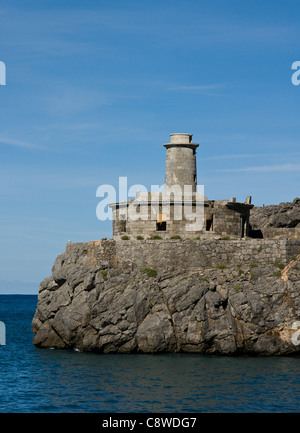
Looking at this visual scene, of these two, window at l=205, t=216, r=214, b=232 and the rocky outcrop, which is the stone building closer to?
window at l=205, t=216, r=214, b=232

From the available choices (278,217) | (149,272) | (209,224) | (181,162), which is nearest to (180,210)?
(209,224)

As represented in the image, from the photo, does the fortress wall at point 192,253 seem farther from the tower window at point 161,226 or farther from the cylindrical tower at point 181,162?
the cylindrical tower at point 181,162

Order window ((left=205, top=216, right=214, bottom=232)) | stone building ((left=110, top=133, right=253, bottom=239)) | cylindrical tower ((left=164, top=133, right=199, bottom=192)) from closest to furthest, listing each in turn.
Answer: stone building ((left=110, top=133, right=253, bottom=239)) < window ((left=205, top=216, right=214, bottom=232)) < cylindrical tower ((left=164, top=133, right=199, bottom=192))

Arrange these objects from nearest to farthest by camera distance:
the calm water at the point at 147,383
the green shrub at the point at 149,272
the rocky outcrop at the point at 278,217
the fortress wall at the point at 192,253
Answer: the calm water at the point at 147,383, the fortress wall at the point at 192,253, the green shrub at the point at 149,272, the rocky outcrop at the point at 278,217

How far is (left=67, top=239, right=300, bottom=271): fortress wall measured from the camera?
1877 inches

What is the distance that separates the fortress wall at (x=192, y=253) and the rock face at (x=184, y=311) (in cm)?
75

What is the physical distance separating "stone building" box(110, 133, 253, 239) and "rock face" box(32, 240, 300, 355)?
4.10m

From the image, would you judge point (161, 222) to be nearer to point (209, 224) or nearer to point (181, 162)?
point (209, 224)

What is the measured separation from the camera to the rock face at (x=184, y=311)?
43.9 m

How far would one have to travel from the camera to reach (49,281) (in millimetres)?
55125

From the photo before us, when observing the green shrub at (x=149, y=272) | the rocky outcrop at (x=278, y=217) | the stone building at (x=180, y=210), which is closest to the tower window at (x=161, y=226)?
the stone building at (x=180, y=210)

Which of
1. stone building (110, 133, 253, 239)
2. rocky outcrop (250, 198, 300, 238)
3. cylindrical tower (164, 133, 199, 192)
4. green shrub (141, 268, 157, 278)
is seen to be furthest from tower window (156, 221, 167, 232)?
rocky outcrop (250, 198, 300, 238)

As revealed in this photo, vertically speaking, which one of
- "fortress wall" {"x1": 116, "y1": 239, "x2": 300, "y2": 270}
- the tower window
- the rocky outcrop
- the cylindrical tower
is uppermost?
the cylindrical tower
